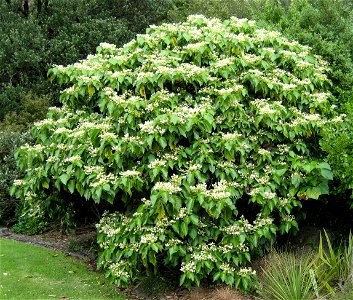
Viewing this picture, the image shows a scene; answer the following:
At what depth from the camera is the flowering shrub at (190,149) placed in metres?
6.30

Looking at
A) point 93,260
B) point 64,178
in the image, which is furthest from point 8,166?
point 64,178

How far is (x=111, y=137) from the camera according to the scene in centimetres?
652

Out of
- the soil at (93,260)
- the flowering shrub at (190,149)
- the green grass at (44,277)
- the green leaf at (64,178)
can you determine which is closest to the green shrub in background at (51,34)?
the soil at (93,260)

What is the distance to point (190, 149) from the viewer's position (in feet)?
21.9

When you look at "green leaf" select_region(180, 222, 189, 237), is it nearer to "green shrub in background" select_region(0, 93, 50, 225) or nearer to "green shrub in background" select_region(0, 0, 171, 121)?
"green shrub in background" select_region(0, 93, 50, 225)

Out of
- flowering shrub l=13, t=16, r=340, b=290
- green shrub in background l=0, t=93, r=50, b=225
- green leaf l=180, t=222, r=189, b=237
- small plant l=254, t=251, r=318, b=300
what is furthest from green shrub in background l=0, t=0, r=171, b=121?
small plant l=254, t=251, r=318, b=300

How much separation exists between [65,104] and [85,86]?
90 centimetres

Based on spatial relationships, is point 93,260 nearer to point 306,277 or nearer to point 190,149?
point 190,149

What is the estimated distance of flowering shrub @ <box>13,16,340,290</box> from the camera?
6.30 metres

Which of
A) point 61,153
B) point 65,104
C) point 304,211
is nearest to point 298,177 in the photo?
point 304,211

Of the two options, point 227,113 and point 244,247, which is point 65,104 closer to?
point 227,113

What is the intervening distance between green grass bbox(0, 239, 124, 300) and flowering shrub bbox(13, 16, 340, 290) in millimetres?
529

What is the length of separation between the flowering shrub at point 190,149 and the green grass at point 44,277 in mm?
529

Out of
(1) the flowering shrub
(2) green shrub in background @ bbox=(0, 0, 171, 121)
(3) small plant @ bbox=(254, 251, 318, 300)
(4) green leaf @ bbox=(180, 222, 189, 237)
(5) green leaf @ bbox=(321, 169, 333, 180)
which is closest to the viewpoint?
(3) small plant @ bbox=(254, 251, 318, 300)
